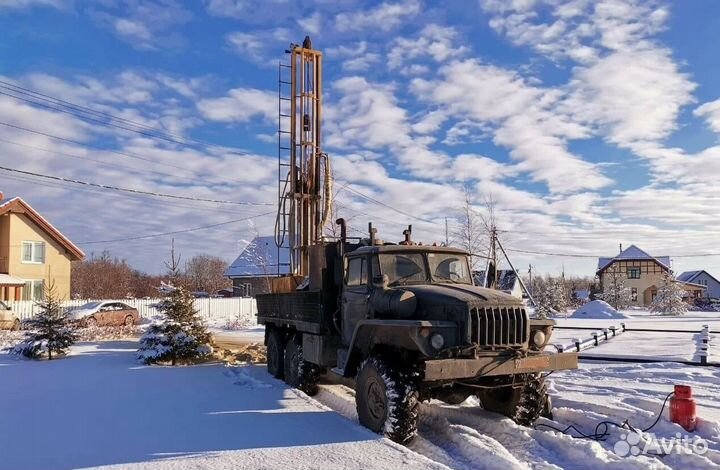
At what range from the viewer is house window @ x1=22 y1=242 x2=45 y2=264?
35.2 metres

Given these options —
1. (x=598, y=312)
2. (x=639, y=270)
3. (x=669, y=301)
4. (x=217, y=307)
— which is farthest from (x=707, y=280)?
(x=217, y=307)

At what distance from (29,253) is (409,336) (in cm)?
3475

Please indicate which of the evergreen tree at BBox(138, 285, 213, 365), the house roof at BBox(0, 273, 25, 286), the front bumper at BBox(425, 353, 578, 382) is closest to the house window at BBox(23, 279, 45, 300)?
the house roof at BBox(0, 273, 25, 286)

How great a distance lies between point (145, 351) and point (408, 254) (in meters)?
8.39

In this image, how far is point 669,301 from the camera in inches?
1927

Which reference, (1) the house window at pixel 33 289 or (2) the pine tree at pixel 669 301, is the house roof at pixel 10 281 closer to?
(1) the house window at pixel 33 289

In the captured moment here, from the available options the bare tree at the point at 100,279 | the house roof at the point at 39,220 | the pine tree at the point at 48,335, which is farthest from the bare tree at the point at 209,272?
the pine tree at the point at 48,335

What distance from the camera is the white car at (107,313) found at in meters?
26.5

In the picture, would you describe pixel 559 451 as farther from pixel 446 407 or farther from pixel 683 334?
pixel 683 334

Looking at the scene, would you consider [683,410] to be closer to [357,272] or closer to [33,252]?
[357,272]

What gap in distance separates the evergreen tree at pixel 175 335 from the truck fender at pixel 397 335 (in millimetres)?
6996

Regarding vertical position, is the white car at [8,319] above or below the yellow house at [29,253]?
below

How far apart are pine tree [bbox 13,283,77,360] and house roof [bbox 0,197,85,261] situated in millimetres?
21623

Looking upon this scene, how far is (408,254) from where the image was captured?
8688 millimetres
